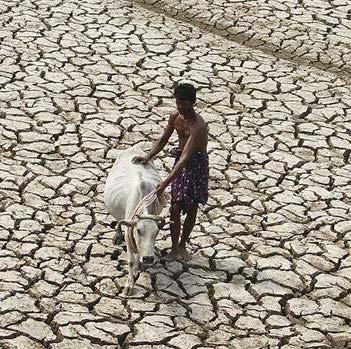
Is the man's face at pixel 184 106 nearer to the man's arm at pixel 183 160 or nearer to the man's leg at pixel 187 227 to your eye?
the man's arm at pixel 183 160

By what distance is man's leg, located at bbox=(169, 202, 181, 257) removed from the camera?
303 inches

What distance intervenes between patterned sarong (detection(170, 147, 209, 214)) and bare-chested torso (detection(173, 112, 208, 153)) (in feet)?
0.36

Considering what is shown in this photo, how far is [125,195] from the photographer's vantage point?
768 cm

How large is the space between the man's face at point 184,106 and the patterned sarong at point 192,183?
0.38m

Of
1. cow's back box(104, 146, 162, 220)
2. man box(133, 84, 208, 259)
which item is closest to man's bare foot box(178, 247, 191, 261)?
man box(133, 84, 208, 259)

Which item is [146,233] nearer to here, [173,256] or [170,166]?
[173,256]

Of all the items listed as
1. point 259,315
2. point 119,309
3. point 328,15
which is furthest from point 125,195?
point 328,15

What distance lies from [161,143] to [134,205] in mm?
685

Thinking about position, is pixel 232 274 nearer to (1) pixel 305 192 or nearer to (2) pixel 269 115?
(1) pixel 305 192

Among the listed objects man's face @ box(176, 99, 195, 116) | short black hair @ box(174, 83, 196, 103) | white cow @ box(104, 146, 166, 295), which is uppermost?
short black hair @ box(174, 83, 196, 103)

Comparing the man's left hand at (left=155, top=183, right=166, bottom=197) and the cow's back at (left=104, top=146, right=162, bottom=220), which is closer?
the man's left hand at (left=155, top=183, right=166, bottom=197)

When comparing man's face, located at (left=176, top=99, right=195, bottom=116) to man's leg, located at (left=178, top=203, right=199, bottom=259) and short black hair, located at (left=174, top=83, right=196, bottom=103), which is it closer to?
short black hair, located at (left=174, top=83, right=196, bottom=103)

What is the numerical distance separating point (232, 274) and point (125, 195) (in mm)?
1205

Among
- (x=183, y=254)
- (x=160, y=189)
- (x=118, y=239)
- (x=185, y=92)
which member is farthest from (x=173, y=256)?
(x=185, y=92)
